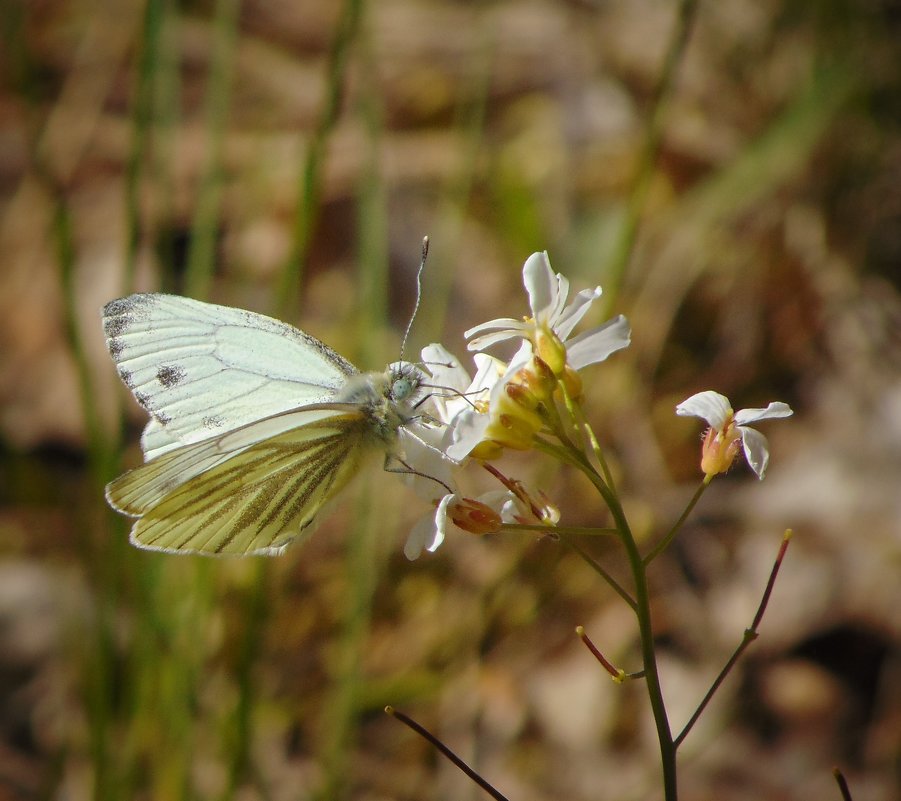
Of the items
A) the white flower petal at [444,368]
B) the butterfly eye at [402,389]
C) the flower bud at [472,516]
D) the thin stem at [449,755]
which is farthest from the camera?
the butterfly eye at [402,389]

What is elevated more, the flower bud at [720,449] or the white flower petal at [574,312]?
the white flower petal at [574,312]

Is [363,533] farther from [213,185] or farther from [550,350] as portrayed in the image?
[550,350]

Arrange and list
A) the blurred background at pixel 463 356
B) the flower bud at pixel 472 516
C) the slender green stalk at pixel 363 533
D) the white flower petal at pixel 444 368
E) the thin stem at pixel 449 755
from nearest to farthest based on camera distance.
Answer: the thin stem at pixel 449 755
the flower bud at pixel 472 516
the white flower petal at pixel 444 368
the slender green stalk at pixel 363 533
the blurred background at pixel 463 356

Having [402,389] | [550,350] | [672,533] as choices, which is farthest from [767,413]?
[402,389]

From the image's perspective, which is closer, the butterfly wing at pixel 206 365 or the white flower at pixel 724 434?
the white flower at pixel 724 434

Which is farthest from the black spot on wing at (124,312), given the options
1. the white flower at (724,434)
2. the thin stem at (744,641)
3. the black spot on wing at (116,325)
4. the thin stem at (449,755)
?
the thin stem at (744,641)

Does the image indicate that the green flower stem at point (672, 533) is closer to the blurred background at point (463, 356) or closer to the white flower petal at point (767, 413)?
the white flower petal at point (767, 413)
